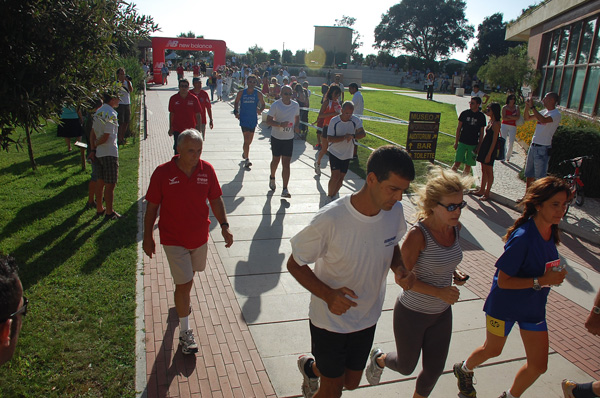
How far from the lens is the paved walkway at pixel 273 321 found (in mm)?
3820

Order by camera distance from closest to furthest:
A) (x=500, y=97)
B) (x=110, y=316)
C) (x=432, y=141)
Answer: (x=110, y=316)
(x=432, y=141)
(x=500, y=97)

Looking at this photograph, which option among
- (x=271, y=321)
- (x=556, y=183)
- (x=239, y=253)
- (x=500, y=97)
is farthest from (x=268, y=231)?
(x=500, y=97)

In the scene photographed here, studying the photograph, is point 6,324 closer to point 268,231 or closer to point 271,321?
point 271,321

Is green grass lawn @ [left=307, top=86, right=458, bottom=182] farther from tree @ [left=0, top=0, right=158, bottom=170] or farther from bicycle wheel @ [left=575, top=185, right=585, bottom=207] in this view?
tree @ [left=0, top=0, right=158, bottom=170]

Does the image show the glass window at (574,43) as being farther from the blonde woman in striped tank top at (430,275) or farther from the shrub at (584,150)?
the blonde woman in striped tank top at (430,275)

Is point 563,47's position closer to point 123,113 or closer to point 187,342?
point 123,113

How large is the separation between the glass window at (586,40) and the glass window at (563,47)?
2164mm

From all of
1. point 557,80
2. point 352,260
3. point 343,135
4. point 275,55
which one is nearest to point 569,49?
point 557,80

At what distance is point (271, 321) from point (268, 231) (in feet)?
8.52

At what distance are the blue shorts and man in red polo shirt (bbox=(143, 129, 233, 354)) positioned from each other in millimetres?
7044

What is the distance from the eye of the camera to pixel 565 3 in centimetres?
1848

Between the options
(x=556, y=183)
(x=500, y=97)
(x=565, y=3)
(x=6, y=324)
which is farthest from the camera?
(x=500, y=97)

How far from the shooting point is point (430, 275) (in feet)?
10.5

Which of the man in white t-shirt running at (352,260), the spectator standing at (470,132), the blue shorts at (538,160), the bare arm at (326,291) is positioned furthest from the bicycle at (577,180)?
the bare arm at (326,291)
